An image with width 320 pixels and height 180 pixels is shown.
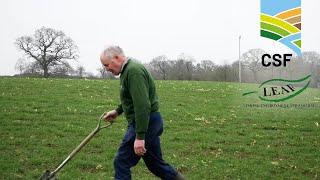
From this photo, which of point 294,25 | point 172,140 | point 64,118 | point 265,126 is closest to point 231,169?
point 172,140

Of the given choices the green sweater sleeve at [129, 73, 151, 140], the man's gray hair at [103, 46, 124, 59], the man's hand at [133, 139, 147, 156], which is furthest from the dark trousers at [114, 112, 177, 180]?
the man's gray hair at [103, 46, 124, 59]

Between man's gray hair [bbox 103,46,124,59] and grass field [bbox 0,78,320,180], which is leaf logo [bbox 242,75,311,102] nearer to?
grass field [bbox 0,78,320,180]

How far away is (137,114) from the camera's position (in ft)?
19.6

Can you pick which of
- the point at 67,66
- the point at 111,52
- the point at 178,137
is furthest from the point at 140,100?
the point at 67,66

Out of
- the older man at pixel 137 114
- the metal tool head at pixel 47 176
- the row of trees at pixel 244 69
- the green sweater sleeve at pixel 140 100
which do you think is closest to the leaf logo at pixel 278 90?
the row of trees at pixel 244 69

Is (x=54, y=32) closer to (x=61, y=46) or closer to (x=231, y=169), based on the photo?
(x=61, y=46)

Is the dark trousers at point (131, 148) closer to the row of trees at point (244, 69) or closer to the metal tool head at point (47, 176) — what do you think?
the metal tool head at point (47, 176)

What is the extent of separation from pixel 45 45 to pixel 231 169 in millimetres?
74230

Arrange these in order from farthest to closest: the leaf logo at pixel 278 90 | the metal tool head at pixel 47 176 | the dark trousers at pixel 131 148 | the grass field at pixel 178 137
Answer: the leaf logo at pixel 278 90
the grass field at pixel 178 137
the metal tool head at pixel 47 176
the dark trousers at pixel 131 148

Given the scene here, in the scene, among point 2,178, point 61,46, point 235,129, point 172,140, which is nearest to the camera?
point 2,178

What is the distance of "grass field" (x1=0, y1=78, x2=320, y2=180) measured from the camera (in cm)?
945

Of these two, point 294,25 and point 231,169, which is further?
point 294,25

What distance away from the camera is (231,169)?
31.3 ft

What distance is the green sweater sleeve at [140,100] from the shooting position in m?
5.95
